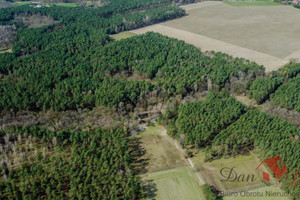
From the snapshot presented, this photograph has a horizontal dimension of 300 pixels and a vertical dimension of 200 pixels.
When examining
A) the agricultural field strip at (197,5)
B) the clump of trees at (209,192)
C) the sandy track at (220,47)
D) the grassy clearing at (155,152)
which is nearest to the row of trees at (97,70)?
the grassy clearing at (155,152)

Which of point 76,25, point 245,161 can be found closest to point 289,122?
point 245,161

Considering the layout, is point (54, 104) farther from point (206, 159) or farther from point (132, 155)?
point (206, 159)

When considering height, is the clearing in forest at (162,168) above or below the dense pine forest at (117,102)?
below

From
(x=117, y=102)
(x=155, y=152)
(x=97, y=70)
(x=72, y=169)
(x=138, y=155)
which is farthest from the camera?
(x=97, y=70)

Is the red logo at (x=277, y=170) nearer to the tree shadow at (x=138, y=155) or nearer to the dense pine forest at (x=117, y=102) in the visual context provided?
the dense pine forest at (x=117, y=102)

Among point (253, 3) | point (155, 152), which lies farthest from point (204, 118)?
point (253, 3)

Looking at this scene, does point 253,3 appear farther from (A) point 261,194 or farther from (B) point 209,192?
(B) point 209,192
